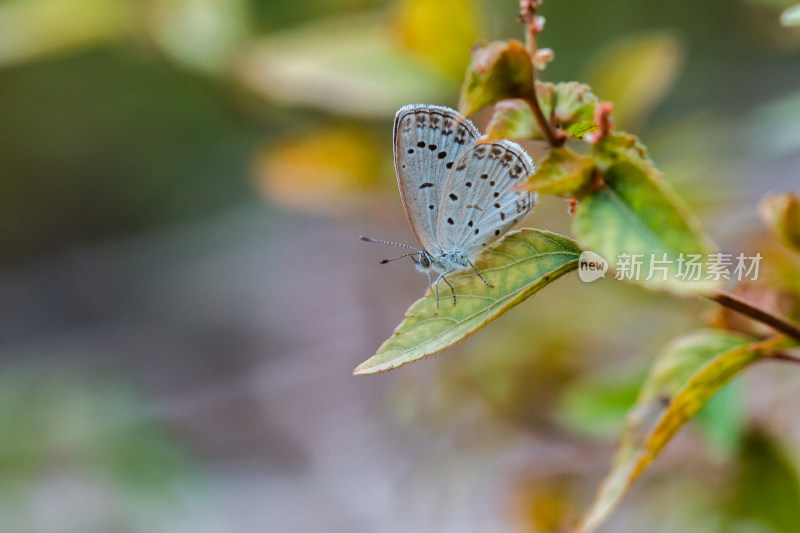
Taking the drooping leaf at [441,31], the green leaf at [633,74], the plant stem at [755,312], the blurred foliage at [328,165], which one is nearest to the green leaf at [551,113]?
the plant stem at [755,312]

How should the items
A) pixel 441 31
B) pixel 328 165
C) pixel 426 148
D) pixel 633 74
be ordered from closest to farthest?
1. pixel 426 148
2. pixel 441 31
3. pixel 633 74
4. pixel 328 165

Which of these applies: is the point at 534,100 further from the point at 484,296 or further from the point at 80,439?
the point at 80,439

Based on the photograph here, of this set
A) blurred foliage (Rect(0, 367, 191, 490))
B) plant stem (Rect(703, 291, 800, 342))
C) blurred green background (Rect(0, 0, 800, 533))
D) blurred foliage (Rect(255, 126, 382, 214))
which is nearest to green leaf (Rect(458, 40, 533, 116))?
plant stem (Rect(703, 291, 800, 342))

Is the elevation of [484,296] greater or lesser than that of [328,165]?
lesser

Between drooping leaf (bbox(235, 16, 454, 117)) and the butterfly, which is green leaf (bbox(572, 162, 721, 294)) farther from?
drooping leaf (bbox(235, 16, 454, 117))

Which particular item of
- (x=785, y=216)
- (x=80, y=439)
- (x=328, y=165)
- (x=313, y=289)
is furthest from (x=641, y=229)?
(x=313, y=289)

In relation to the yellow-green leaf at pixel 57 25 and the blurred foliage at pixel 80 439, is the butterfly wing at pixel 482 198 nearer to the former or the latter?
the yellow-green leaf at pixel 57 25

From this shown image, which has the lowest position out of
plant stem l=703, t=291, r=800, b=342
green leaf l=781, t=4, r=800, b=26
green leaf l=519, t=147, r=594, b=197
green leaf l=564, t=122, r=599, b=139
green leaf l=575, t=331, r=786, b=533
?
green leaf l=575, t=331, r=786, b=533
